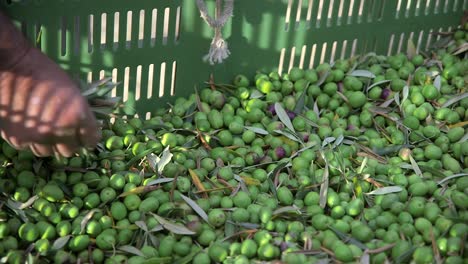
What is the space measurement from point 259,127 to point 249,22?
0.39m

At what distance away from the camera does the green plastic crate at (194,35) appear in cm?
212

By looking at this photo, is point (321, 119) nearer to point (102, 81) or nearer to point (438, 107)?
point (438, 107)

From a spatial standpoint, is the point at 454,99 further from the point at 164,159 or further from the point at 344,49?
the point at 164,159

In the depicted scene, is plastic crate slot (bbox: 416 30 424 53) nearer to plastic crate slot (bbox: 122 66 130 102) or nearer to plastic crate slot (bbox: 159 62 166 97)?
plastic crate slot (bbox: 159 62 166 97)

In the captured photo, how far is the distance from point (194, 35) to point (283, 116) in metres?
0.40

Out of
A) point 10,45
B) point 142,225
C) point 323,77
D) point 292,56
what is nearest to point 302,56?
point 292,56

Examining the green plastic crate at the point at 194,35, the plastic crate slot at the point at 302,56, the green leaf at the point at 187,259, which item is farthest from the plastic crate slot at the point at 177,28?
the green leaf at the point at 187,259

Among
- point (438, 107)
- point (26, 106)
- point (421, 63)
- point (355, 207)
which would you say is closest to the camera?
point (26, 106)

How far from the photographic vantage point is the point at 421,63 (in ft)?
8.82

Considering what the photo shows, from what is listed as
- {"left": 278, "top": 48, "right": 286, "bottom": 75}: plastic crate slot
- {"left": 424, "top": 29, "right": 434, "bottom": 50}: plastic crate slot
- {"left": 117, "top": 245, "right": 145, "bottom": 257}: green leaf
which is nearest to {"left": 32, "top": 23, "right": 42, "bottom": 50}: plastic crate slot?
{"left": 117, "top": 245, "right": 145, "bottom": 257}: green leaf

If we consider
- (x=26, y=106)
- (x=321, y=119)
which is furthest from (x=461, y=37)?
(x=26, y=106)

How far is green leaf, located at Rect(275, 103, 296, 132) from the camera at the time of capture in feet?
7.58

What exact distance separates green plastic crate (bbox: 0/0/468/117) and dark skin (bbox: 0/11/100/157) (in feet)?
0.93

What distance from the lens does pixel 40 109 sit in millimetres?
1685
